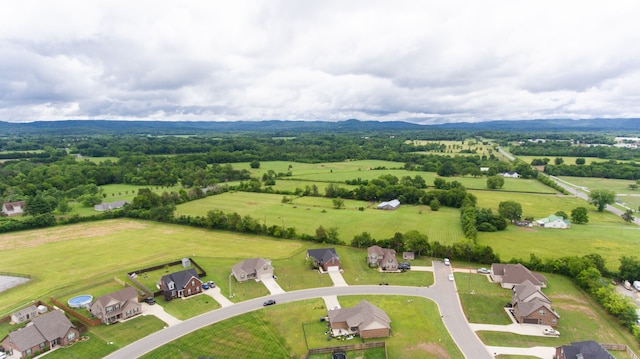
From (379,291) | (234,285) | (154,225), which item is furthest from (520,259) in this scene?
(154,225)

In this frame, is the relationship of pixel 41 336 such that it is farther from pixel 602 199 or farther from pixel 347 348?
pixel 602 199

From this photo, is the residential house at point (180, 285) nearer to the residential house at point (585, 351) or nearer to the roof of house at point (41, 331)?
the roof of house at point (41, 331)

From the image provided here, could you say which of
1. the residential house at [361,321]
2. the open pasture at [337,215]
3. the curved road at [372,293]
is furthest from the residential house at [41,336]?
the open pasture at [337,215]

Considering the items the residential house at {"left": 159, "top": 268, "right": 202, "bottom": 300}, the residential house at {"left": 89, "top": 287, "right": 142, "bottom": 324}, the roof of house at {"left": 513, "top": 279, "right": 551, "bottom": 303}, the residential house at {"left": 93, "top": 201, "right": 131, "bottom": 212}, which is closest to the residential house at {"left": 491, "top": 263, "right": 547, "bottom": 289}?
the roof of house at {"left": 513, "top": 279, "right": 551, "bottom": 303}

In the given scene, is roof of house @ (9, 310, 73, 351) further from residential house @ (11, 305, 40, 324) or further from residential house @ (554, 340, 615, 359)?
residential house @ (554, 340, 615, 359)

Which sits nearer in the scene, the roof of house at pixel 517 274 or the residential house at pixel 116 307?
the residential house at pixel 116 307

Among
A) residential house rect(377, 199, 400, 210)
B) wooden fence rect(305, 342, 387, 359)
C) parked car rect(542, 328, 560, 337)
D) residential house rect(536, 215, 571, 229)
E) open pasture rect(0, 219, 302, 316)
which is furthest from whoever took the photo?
residential house rect(377, 199, 400, 210)

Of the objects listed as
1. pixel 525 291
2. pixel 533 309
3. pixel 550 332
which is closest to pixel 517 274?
pixel 525 291
